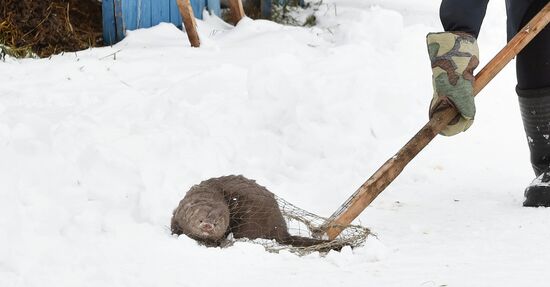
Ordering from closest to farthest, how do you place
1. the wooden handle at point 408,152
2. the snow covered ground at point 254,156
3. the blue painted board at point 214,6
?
the snow covered ground at point 254,156
the wooden handle at point 408,152
the blue painted board at point 214,6

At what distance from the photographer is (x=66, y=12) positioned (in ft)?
19.4

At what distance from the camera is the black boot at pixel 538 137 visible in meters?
3.73

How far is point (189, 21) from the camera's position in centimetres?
571

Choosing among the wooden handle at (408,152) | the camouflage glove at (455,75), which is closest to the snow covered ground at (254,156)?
the wooden handle at (408,152)

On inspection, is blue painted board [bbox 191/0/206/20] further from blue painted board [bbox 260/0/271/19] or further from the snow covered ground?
blue painted board [bbox 260/0/271/19]

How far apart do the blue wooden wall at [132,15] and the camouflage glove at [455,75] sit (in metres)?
2.90

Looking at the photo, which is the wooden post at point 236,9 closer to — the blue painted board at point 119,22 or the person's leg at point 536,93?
the blue painted board at point 119,22

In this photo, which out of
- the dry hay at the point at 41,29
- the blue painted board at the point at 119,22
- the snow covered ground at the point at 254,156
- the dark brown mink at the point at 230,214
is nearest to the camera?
the snow covered ground at the point at 254,156

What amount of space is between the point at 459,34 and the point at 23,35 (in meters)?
2.91

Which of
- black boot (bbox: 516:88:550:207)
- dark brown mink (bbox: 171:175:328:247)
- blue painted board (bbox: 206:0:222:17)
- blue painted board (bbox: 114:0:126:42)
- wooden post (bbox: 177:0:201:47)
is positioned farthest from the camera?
blue painted board (bbox: 206:0:222:17)

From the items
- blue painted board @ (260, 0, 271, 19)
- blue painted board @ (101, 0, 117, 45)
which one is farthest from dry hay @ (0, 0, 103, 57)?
blue painted board @ (260, 0, 271, 19)

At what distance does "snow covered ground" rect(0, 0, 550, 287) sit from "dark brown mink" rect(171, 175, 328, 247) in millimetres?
65

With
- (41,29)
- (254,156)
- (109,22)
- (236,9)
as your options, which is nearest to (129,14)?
(109,22)

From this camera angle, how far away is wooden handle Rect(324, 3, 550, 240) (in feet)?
10.8
